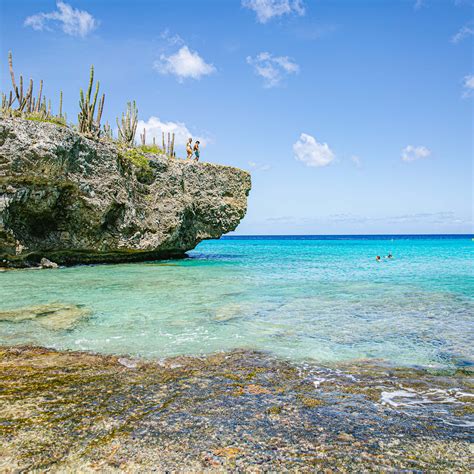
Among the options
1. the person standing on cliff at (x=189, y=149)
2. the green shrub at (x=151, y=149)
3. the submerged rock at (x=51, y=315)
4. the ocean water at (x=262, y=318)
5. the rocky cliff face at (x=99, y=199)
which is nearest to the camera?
the ocean water at (x=262, y=318)

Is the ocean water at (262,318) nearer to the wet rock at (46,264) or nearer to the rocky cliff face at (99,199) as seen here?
the wet rock at (46,264)

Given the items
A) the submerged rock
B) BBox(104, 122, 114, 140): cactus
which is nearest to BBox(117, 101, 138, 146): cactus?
BBox(104, 122, 114, 140): cactus

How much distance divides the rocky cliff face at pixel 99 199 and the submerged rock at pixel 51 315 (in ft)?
34.9

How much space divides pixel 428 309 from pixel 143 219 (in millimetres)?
17266

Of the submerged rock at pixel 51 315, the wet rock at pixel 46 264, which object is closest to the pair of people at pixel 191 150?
the wet rock at pixel 46 264

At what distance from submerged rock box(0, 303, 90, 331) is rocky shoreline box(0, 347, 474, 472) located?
236 centimetres

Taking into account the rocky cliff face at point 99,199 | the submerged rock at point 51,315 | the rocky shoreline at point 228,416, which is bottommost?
the submerged rock at point 51,315

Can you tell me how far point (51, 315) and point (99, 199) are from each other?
41.9 feet

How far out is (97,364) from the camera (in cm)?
523

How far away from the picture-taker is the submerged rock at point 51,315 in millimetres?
7688

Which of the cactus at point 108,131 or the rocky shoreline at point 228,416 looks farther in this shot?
the cactus at point 108,131

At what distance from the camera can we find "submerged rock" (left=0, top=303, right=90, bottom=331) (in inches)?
303

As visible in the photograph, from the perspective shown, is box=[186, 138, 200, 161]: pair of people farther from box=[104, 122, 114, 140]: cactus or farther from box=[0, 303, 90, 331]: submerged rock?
box=[0, 303, 90, 331]: submerged rock

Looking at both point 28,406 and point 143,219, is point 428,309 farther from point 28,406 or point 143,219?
point 143,219
